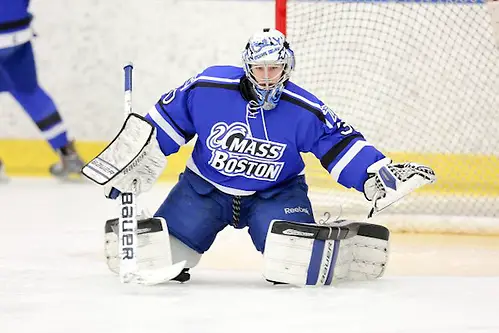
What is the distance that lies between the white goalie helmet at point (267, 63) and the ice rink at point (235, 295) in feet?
1.80

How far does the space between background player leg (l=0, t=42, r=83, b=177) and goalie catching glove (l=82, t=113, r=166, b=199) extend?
2875 mm

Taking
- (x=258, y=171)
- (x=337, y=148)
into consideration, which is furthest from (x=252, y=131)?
(x=337, y=148)

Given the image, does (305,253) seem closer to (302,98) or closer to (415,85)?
(302,98)

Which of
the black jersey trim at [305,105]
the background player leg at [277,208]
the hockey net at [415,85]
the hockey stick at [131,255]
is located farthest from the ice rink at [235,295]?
the hockey net at [415,85]

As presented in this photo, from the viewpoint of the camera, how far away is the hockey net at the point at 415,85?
15.2ft

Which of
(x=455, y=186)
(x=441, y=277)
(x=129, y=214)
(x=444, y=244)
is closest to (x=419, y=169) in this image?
(x=441, y=277)

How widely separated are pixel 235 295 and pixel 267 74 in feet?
2.02

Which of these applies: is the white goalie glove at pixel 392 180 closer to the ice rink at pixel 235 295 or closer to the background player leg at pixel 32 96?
the ice rink at pixel 235 295

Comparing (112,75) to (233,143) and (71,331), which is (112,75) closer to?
(233,143)

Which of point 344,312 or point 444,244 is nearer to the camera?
point 344,312

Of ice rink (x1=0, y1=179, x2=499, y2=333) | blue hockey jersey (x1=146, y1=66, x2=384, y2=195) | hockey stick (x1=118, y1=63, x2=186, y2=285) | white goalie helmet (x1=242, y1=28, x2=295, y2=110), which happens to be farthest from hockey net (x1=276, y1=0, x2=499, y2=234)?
hockey stick (x1=118, y1=63, x2=186, y2=285)

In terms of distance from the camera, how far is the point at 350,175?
301cm

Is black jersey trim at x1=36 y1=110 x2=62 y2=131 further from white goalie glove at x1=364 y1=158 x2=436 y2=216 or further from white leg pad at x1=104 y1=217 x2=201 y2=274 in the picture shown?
white goalie glove at x1=364 y1=158 x2=436 y2=216

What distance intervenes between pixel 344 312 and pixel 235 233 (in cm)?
175
